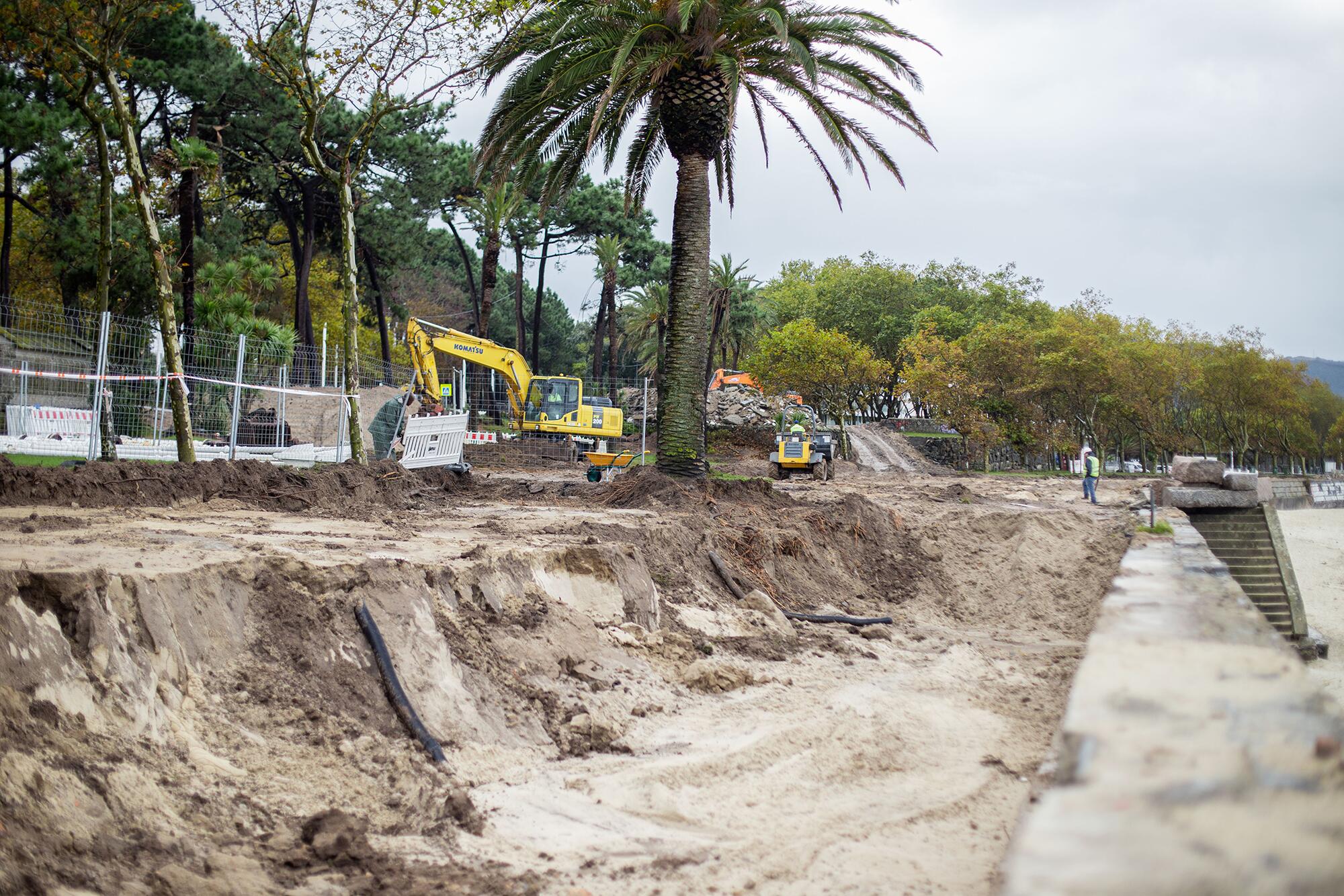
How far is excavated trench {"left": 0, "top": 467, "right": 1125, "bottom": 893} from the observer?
348 cm

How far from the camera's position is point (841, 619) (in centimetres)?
974

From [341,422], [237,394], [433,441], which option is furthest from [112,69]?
[433,441]

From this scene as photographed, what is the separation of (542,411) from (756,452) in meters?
18.5

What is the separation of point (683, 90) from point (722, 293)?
91.3 feet

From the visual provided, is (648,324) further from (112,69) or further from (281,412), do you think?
(112,69)

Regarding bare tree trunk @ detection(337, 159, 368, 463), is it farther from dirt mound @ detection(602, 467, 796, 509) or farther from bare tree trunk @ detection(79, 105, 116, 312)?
dirt mound @ detection(602, 467, 796, 509)

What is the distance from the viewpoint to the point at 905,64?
1414cm

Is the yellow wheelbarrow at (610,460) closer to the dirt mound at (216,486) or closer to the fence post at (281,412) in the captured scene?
the fence post at (281,412)

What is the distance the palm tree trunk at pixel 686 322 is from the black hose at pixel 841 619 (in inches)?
190

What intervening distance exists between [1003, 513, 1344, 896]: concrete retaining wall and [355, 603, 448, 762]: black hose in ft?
10.3

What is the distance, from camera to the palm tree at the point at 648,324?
1693 inches

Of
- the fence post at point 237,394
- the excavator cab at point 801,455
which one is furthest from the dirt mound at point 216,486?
the excavator cab at point 801,455

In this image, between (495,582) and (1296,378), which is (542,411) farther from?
(1296,378)

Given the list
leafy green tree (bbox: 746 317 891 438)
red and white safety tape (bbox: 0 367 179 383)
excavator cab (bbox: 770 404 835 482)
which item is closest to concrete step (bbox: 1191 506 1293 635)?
excavator cab (bbox: 770 404 835 482)
